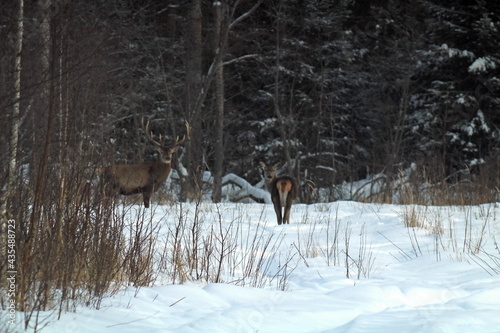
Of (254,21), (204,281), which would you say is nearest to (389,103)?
(254,21)

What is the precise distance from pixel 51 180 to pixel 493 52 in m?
16.1

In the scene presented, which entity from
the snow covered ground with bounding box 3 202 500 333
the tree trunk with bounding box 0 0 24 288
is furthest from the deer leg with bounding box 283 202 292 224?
the tree trunk with bounding box 0 0 24 288

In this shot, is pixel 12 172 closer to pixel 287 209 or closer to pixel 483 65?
pixel 287 209

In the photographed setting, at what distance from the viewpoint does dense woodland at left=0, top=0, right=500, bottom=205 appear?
57.3 ft

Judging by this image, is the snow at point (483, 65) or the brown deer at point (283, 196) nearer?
the brown deer at point (283, 196)

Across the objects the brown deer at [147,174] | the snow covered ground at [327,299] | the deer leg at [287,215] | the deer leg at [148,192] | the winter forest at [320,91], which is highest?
the winter forest at [320,91]

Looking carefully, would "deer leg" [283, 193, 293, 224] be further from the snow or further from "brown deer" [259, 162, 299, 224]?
the snow

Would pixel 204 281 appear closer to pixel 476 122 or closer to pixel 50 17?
pixel 50 17

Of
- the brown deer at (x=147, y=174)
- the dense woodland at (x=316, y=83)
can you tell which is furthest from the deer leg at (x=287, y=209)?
the dense woodland at (x=316, y=83)

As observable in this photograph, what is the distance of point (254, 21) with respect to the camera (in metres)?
21.0

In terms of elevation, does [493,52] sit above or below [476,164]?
above

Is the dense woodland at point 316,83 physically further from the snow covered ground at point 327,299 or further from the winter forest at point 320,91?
the snow covered ground at point 327,299

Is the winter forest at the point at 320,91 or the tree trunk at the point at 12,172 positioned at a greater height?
the winter forest at the point at 320,91

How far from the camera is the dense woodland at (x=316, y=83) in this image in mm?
17469
